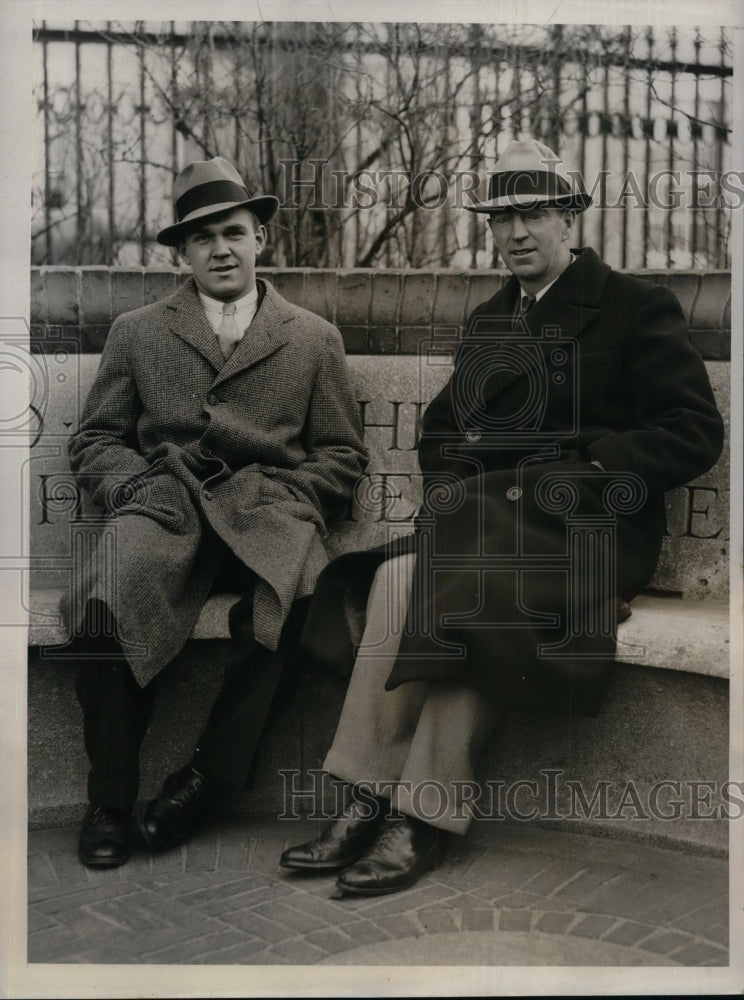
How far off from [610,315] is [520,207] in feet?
1.49

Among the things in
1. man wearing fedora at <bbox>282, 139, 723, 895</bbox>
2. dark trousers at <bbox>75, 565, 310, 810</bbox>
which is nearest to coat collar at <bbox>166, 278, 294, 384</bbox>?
man wearing fedora at <bbox>282, 139, 723, 895</bbox>

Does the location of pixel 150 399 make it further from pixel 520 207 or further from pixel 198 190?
pixel 520 207

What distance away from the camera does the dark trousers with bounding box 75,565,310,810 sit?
127 inches

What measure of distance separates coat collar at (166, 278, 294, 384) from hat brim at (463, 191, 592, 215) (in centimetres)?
74

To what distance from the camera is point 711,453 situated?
3.35 metres

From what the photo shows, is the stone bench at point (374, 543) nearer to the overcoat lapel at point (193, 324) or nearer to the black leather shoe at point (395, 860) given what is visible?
the overcoat lapel at point (193, 324)

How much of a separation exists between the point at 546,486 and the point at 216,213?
1.39 meters

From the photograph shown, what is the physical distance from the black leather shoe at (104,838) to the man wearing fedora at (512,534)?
0.52 m

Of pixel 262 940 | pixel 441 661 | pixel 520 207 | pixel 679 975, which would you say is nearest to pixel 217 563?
pixel 441 661

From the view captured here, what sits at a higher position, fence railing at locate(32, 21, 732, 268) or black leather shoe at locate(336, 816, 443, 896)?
fence railing at locate(32, 21, 732, 268)

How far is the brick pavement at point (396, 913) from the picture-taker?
9.89 feet

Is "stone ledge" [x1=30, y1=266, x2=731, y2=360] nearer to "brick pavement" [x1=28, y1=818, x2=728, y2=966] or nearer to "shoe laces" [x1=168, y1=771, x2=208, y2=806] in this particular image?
"shoe laces" [x1=168, y1=771, x2=208, y2=806]

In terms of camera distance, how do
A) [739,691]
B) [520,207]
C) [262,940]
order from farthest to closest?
[520,207] → [739,691] → [262,940]

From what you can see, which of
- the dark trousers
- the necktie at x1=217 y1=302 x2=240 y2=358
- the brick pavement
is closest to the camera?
the brick pavement
